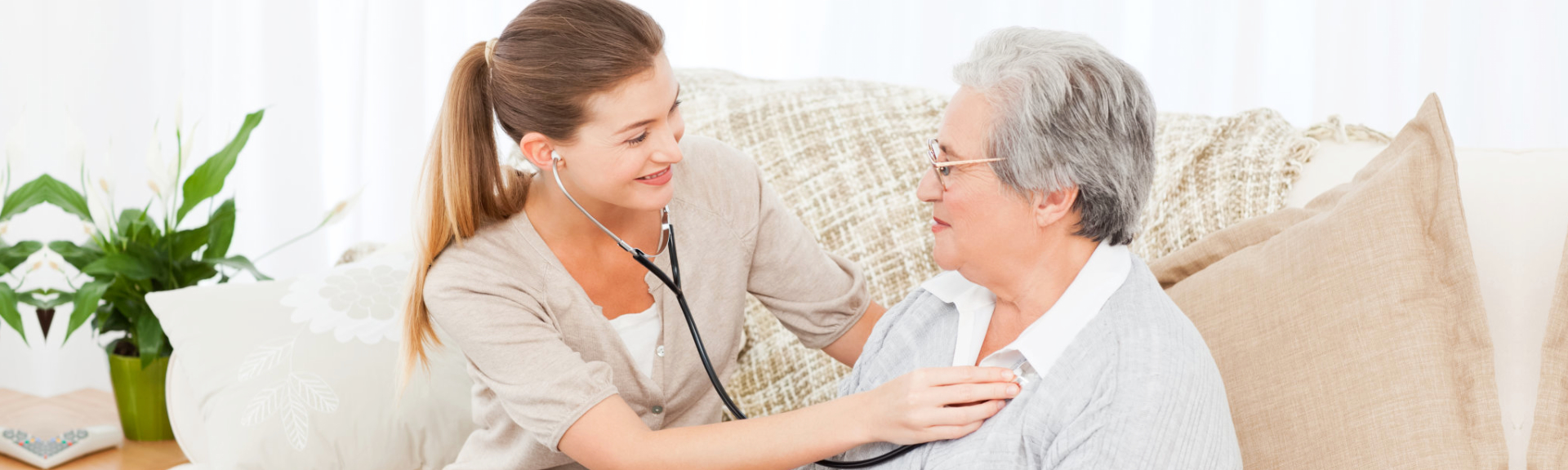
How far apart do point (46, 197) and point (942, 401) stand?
6.49 feet

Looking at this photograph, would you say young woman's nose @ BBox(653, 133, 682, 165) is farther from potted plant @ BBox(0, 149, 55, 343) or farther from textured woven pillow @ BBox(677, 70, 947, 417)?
potted plant @ BBox(0, 149, 55, 343)

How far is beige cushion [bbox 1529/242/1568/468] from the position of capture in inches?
43.7

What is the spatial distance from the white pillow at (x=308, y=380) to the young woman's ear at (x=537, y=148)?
21.3 inches

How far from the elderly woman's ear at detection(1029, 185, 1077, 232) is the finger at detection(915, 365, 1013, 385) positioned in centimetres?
18

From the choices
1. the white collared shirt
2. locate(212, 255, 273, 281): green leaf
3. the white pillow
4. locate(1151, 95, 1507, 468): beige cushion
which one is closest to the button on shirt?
the white collared shirt

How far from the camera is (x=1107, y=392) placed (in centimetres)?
105

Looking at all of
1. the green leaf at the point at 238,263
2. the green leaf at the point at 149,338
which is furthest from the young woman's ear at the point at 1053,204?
the green leaf at the point at 149,338

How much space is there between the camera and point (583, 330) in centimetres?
150

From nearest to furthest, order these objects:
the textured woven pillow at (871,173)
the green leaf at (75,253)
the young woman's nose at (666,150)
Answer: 1. the young woman's nose at (666,150)
2. the textured woven pillow at (871,173)
3. the green leaf at (75,253)

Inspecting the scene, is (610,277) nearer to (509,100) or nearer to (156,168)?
(509,100)

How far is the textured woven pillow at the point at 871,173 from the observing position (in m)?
1.70

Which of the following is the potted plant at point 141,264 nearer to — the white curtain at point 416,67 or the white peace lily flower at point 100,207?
the white peace lily flower at point 100,207

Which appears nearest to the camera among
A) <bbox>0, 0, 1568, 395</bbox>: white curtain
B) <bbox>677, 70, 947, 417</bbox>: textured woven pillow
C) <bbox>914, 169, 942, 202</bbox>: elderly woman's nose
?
<bbox>914, 169, 942, 202</bbox>: elderly woman's nose

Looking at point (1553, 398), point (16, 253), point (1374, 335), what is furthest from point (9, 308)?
point (1553, 398)
